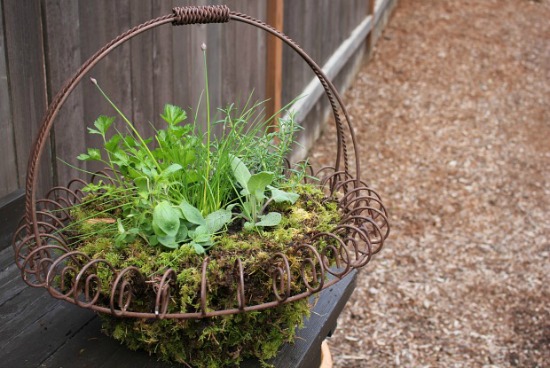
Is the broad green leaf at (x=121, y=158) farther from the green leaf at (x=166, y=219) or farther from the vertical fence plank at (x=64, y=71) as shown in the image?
the vertical fence plank at (x=64, y=71)

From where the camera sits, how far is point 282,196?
154 cm

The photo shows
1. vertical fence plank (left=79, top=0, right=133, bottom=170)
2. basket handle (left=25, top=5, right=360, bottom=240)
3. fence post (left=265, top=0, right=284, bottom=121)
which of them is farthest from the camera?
fence post (left=265, top=0, right=284, bottom=121)

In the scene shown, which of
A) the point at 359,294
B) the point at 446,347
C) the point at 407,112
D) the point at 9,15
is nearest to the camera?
the point at 9,15

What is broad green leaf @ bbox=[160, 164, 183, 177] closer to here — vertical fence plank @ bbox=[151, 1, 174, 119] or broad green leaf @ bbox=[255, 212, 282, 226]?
broad green leaf @ bbox=[255, 212, 282, 226]

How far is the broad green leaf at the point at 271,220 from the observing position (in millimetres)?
1479

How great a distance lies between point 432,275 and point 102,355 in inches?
97.2

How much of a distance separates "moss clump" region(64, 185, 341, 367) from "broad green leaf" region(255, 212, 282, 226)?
0.05 ft

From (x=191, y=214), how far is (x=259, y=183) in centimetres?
15

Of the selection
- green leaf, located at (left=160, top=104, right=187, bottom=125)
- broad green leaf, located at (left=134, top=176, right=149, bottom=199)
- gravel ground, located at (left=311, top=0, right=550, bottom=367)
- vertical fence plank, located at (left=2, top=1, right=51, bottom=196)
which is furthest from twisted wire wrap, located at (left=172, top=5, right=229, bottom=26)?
gravel ground, located at (left=311, top=0, right=550, bottom=367)

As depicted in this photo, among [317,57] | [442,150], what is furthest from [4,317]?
[442,150]

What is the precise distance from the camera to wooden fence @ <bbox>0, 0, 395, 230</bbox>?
76.6 inches

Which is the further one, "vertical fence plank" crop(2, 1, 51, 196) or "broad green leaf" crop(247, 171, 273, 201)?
"vertical fence plank" crop(2, 1, 51, 196)

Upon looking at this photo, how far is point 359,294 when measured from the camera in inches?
141

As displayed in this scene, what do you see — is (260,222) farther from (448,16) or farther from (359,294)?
(448,16)
